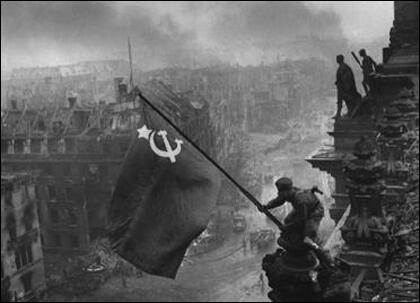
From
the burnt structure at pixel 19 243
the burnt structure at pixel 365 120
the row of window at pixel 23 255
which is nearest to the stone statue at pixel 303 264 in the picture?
the burnt structure at pixel 365 120

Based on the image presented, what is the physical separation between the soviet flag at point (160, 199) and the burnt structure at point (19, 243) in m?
28.1

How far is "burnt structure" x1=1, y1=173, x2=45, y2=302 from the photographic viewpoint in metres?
34.2

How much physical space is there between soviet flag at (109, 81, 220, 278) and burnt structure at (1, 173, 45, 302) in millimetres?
28133

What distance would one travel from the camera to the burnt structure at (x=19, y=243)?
3416 centimetres

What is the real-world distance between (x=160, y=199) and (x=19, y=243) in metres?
30.1

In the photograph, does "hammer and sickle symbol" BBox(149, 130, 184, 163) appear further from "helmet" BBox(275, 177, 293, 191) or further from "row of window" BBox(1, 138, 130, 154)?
"row of window" BBox(1, 138, 130, 154)

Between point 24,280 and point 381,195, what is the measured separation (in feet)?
106

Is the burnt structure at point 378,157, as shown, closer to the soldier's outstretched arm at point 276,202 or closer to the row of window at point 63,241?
the soldier's outstretched arm at point 276,202

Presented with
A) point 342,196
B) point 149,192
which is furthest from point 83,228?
point 149,192

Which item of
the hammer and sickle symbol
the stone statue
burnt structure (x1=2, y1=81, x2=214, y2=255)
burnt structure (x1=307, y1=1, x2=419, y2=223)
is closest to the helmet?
the stone statue

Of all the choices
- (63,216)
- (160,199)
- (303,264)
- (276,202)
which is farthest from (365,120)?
(63,216)

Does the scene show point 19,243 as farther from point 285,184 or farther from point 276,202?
point 285,184

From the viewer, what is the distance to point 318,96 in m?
128

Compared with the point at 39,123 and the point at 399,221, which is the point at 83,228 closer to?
the point at 39,123
